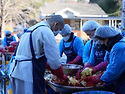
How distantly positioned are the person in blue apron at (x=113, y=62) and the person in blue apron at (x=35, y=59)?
543 mm

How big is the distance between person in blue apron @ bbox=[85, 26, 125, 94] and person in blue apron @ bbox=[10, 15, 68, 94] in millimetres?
543

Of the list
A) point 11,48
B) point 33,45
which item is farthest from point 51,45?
point 11,48

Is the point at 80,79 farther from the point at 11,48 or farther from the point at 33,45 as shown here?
the point at 11,48

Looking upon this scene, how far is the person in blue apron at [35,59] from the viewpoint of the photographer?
295 cm

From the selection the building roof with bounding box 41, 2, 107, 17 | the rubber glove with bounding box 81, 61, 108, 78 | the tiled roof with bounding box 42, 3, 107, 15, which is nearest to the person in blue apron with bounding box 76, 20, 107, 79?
the rubber glove with bounding box 81, 61, 108, 78

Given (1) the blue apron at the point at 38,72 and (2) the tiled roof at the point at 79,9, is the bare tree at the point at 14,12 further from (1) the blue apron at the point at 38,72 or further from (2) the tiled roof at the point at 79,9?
(1) the blue apron at the point at 38,72

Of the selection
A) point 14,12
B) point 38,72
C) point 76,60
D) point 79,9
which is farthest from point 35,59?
point 79,9

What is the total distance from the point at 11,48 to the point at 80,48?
12.9ft

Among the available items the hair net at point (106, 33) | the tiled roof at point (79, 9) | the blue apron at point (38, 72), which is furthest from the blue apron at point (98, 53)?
the tiled roof at point (79, 9)

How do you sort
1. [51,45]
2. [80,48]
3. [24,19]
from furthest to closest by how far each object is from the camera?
1. [24,19]
2. [80,48]
3. [51,45]

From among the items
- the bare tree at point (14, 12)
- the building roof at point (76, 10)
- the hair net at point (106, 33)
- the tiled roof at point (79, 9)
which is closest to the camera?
the hair net at point (106, 33)

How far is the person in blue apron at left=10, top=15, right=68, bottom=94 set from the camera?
2954 mm

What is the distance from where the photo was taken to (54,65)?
300 centimetres

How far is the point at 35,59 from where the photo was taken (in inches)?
118
